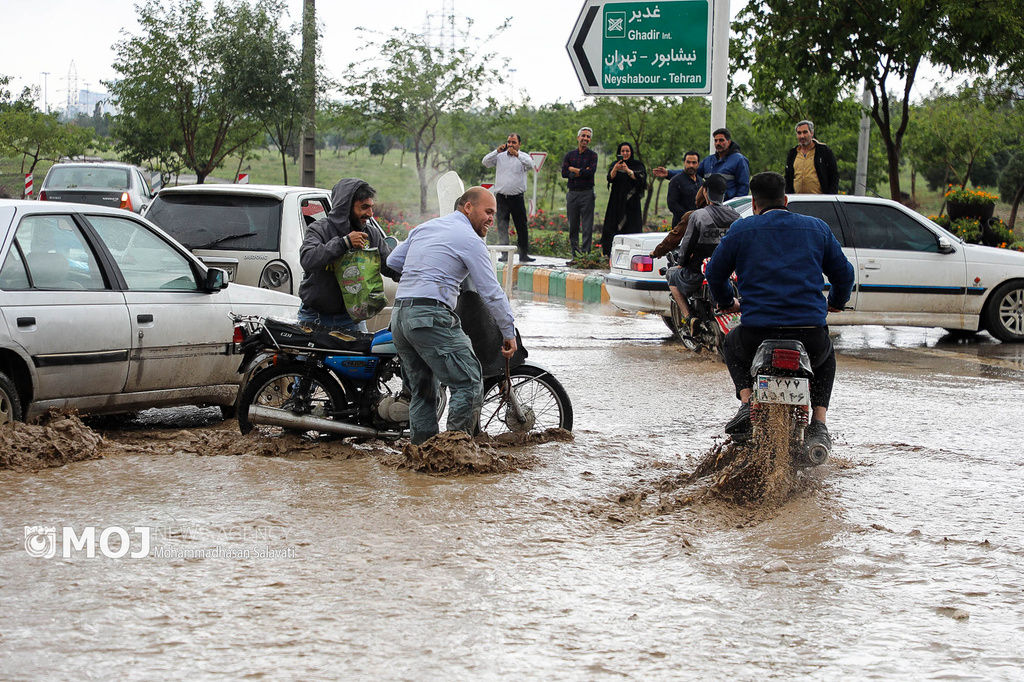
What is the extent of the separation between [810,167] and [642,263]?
248 cm

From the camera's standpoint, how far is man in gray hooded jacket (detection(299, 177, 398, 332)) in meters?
7.19

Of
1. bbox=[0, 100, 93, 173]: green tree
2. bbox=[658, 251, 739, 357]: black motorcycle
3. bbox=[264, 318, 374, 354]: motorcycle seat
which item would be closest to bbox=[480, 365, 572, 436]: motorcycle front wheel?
bbox=[264, 318, 374, 354]: motorcycle seat

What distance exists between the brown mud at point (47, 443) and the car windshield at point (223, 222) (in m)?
3.15

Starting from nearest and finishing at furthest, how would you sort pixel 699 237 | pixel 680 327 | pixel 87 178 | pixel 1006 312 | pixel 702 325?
pixel 699 237
pixel 702 325
pixel 680 327
pixel 1006 312
pixel 87 178

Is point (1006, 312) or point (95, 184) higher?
point (95, 184)

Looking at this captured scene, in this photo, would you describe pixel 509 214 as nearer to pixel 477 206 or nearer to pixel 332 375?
pixel 332 375

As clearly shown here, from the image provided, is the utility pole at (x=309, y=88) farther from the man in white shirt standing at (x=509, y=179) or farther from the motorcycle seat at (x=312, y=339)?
the motorcycle seat at (x=312, y=339)

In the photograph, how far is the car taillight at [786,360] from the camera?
238 inches

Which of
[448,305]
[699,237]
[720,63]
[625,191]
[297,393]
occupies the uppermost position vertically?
[720,63]

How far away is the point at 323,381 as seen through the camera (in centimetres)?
696

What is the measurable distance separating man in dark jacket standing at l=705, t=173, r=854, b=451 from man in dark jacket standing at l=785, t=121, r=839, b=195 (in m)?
7.12

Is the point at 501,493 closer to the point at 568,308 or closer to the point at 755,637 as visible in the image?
the point at 755,637

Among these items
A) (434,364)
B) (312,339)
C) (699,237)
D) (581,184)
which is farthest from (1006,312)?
(312,339)

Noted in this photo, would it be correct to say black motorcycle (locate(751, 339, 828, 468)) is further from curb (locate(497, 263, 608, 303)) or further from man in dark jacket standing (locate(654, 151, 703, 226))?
curb (locate(497, 263, 608, 303))
